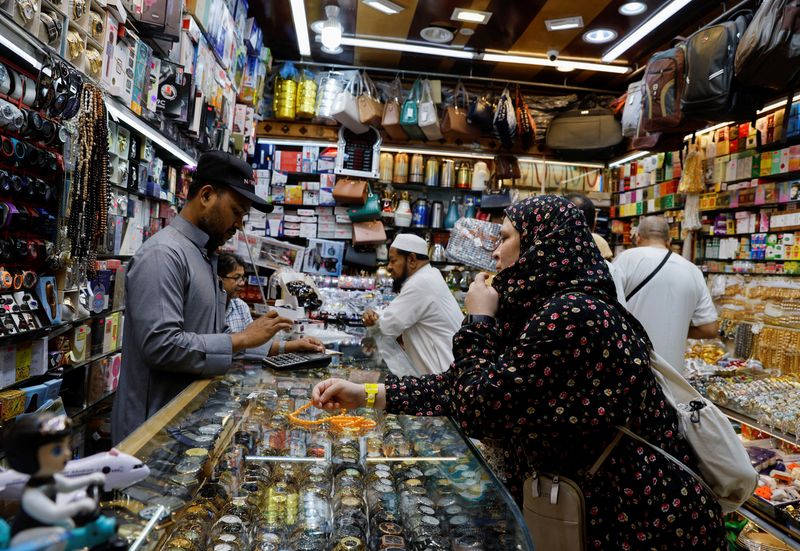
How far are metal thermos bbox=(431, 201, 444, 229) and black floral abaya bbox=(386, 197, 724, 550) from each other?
17.9ft

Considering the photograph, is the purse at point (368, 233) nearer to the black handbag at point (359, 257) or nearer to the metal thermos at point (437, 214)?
the black handbag at point (359, 257)

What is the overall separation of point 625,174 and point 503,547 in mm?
6883

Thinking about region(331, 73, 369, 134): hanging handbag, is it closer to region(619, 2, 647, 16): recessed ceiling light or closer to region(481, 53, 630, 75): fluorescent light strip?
region(481, 53, 630, 75): fluorescent light strip

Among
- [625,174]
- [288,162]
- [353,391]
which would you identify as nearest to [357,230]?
[288,162]

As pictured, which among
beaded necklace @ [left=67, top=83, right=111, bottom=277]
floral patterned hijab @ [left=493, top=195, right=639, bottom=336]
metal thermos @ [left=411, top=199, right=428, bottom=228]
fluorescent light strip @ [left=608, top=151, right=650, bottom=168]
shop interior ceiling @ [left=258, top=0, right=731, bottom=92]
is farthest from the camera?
metal thermos @ [left=411, top=199, right=428, bottom=228]

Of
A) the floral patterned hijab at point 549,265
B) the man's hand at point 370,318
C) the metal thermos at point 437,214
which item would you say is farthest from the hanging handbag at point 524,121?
the floral patterned hijab at point 549,265

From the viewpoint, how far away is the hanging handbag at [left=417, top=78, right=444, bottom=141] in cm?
640

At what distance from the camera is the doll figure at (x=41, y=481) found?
49cm

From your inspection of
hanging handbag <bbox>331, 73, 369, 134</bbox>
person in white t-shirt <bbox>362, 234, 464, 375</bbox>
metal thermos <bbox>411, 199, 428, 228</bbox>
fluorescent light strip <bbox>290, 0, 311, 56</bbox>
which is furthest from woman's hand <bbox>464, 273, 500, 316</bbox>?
metal thermos <bbox>411, 199, 428, 228</bbox>

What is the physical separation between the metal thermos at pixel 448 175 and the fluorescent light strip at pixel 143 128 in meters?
3.66

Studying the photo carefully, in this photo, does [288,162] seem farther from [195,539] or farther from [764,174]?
[195,539]

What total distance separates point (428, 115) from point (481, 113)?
0.60 meters

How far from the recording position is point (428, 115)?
641 cm

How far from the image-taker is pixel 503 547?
42.2 inches
